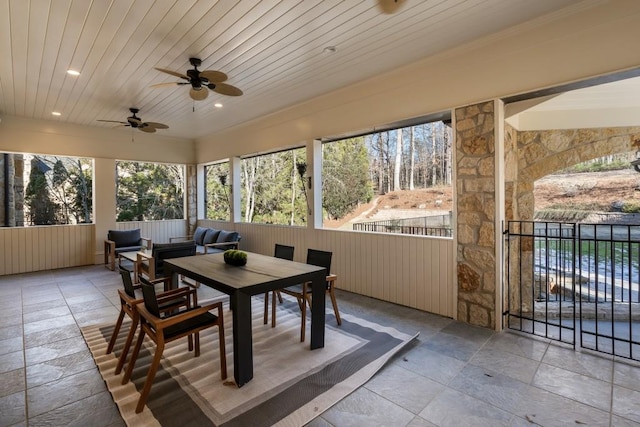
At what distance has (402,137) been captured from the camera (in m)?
5.95

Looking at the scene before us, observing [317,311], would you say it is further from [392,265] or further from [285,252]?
[392,265]

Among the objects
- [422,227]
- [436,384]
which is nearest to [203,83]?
[436,384]

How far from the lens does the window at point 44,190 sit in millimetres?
6188

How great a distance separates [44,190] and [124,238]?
2.09 meters

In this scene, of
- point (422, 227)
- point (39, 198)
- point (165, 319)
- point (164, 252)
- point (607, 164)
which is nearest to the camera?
point (165, 319)

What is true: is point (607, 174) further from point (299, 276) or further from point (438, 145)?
point (299, 276)

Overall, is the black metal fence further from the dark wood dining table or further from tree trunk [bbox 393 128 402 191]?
the dark wood dining table

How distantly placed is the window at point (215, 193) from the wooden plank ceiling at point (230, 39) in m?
3.82

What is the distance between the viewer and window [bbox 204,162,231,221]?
27.2ft

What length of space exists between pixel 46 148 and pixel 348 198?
20.1ft

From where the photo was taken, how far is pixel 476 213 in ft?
10.7

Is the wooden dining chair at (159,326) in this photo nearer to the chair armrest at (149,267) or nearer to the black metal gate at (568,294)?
the chair armrest at (149,267)

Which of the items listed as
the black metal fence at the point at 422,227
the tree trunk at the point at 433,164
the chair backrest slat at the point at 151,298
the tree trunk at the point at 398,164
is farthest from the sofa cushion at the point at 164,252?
the tree trunk at the point at 433,164

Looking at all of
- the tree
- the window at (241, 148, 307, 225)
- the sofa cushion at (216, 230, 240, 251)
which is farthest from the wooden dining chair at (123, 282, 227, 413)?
the tree
